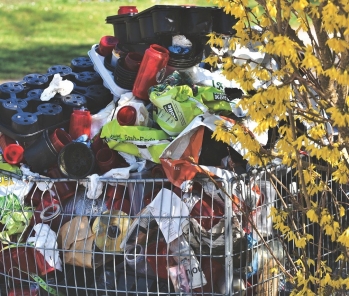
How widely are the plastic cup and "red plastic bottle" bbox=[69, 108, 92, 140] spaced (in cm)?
4

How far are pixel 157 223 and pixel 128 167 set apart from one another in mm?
333

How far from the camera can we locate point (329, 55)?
7.69 feet

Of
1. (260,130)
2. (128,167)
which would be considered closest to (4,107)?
(128,167)

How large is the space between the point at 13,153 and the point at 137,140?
64 centimetres

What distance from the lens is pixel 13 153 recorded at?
338 cm

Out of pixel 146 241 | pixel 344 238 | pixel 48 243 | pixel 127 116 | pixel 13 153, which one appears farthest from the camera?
pixel 13 153

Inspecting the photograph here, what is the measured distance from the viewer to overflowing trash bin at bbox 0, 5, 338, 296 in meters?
2.97

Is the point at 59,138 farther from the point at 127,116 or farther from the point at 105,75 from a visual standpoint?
the point at 105,75

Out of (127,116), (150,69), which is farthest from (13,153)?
(150,69)

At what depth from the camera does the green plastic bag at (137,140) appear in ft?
10.4

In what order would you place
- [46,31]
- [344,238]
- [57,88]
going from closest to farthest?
Answer: [344,238] → [57,88] → [46,31]

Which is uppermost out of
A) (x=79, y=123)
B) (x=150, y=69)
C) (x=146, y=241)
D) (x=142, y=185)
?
(x=150, y=69)

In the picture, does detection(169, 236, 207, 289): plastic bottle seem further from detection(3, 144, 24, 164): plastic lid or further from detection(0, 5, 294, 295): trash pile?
detection(3, 144, 24, 164): plastic lid

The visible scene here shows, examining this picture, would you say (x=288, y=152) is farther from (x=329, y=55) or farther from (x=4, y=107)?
(x=4, y=107)
